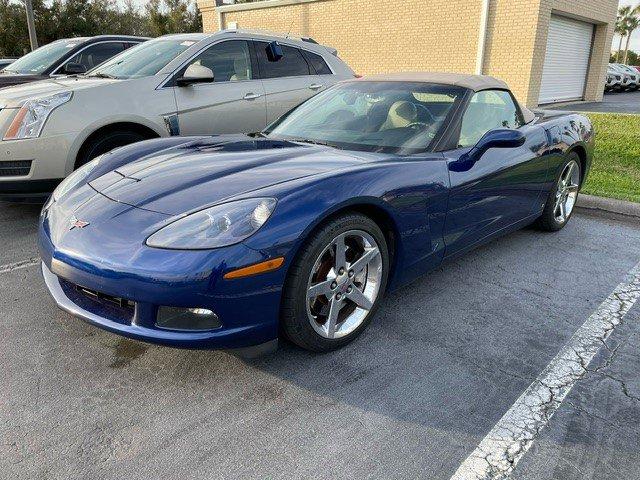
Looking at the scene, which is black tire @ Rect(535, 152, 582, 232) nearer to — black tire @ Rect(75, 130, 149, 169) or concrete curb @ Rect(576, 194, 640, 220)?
concrete curb @ Rect(576, 194, 640, 220)

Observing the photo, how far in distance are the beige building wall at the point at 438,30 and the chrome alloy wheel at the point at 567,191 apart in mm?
9676

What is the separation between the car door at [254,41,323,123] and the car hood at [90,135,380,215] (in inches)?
104

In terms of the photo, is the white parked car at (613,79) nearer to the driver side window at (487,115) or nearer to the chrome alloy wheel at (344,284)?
the driver side window at (487,115)

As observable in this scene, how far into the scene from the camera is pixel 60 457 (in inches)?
74.6

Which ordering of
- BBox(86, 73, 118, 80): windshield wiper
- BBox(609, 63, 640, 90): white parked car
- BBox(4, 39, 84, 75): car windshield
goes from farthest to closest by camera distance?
BBox(609, 63, 640, 90): white parked car, BBox(4, 39, 84, 75): car windshield, BBox(86, 73, 118, 80): windshield wiper

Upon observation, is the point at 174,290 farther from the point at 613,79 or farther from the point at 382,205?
the point at 613,79

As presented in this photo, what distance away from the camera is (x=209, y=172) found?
2.62 metres

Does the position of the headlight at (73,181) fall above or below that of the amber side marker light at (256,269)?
above

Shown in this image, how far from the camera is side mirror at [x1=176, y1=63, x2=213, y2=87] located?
4.79m

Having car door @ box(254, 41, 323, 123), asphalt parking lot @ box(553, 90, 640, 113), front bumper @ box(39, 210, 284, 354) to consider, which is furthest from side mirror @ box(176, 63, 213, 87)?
asphalt parking lot @ box(553, 90, 640, 113)

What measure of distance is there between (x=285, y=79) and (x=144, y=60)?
1498 mm

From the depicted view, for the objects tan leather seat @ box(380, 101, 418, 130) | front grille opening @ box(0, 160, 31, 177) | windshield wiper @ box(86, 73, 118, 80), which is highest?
windshield wiper @ box(86, 73, 118, 80)

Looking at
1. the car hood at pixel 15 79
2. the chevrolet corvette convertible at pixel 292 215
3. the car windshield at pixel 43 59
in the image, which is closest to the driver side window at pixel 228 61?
the chevrolet corvette convertible at pixel 292 215

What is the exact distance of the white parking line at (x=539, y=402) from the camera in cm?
193
